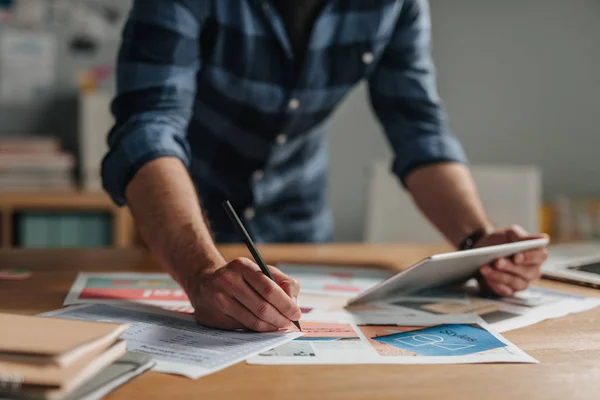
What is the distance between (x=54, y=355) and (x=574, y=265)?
0.95 metres

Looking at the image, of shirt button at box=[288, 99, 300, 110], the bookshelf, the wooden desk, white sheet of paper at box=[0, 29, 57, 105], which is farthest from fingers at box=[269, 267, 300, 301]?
white sheet of paper at box=[0, 29, 57, 105]

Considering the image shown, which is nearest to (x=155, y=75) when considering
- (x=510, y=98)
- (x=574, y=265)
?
(x=574, y=265)

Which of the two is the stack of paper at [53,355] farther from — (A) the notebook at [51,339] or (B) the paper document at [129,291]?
(B) the paper document at [129,291]

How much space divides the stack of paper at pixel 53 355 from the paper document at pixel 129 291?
246 mm

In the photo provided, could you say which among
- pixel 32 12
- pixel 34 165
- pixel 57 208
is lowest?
pixel 57 208

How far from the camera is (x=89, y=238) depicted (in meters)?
2.52

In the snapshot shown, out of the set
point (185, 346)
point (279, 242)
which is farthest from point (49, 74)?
point (185, 346)

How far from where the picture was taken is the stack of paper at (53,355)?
505 mm

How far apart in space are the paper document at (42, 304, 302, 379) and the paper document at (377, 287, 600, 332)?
0.77 feet

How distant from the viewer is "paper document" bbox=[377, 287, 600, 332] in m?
0.83

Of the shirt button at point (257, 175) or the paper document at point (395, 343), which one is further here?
the shirt button at point (257, 175)

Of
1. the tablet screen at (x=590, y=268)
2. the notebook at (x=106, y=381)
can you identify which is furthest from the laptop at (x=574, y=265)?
the notebook at (x=106, y=381)

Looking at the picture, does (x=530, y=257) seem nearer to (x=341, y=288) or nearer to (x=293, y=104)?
(x=341, y=288)

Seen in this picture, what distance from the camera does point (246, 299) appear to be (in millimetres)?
714
